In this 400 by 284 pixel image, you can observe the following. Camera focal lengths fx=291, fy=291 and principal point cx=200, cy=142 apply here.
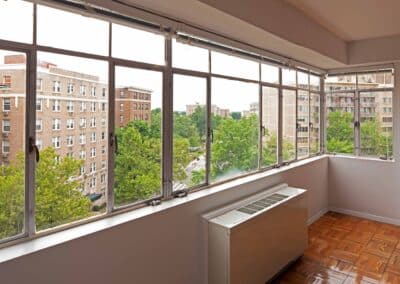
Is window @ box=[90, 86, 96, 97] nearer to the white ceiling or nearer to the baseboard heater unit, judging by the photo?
the baseboard heater unit

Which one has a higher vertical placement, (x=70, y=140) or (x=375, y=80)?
(x=375, y=80)

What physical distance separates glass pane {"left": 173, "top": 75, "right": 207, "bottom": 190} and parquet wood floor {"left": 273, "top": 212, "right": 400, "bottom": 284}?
1.31 m

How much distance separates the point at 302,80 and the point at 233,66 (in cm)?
165

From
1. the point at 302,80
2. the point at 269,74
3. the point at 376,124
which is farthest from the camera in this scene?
the point at 376,124

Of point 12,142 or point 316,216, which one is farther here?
point 316,216

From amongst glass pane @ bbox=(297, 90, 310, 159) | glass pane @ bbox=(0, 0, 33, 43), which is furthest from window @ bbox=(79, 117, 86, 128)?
glass pane @ bbox=(297, 90, 310, 159)

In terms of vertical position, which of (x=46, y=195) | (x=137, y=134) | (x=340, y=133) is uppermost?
→ (x=340, y=133)

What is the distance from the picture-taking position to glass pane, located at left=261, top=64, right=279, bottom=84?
3254 mm

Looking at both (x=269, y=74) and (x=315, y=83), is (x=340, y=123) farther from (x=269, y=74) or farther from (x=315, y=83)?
(x=269, y=74)

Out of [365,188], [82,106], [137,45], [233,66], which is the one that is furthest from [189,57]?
[365,188]

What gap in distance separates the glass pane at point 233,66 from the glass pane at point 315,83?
1525 mm

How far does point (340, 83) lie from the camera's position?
441 cm

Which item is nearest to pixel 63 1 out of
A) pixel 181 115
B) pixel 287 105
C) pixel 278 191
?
pixel 181 115

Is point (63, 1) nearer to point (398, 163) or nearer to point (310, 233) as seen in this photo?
point (310, 233)
